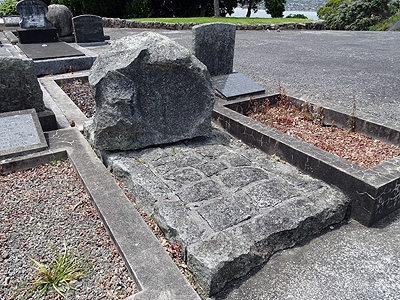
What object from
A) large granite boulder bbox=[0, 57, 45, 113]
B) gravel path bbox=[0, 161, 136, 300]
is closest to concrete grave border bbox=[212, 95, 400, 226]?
gravel path bbox=[0, 161, 136, 300]

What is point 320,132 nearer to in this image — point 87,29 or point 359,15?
point 87,29

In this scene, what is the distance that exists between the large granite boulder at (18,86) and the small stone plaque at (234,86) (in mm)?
2421

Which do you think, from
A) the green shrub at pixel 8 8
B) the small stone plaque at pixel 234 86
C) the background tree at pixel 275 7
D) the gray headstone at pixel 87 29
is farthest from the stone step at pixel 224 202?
the green shrub at pixel 8 8

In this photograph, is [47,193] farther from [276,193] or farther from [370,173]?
[370,173]

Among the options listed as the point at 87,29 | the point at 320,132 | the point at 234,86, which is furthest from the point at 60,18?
the point at 320,132

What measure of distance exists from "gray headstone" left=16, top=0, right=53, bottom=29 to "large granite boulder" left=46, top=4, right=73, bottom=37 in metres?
0.60

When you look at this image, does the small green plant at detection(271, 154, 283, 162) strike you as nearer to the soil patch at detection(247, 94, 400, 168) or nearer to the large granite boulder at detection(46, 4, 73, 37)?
the soil patch at detection(247, 94, 400, 168)

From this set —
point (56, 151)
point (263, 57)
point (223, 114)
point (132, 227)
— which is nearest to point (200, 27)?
point (223, 114)

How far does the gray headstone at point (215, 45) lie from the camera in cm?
480

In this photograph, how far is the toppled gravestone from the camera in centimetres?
302

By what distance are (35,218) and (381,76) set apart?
6.48 meters

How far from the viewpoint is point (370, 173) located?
2607mm

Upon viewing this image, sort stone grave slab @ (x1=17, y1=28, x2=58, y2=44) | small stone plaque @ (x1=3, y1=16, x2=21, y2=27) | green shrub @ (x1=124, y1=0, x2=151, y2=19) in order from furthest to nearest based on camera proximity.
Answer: green shrub @ (x1=124, y1=0, x2=151, y2=19) < small stone plaque @ (x1=3, y1=16, x2=21, y2=27) < stone grave slab @ (x1=17, y1=28, x2=58, y2=44)

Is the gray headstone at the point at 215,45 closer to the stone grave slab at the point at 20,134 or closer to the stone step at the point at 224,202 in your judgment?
the stone step at the point at 224,202
